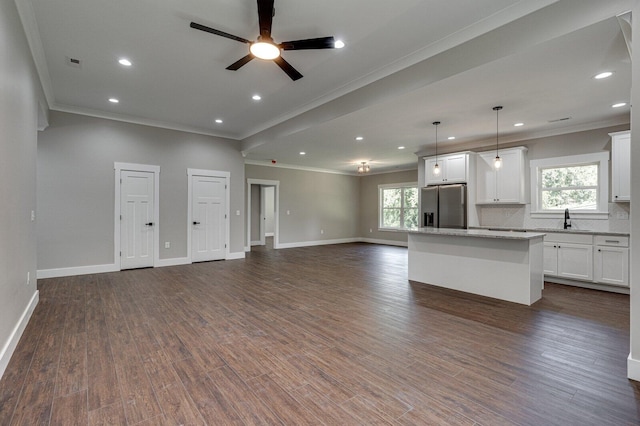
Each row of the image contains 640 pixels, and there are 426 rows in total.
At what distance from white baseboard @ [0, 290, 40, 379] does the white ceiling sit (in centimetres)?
288

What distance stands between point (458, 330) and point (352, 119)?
130 inches

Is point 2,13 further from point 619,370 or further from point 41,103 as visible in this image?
point 619,370

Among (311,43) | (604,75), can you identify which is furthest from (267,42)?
(604,75)

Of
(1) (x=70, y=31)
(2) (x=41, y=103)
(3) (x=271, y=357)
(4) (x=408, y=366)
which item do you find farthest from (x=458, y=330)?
(2) (x=41, y=103)

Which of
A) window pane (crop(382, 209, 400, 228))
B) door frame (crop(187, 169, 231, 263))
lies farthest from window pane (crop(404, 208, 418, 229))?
door frame (crop(187, 169, 231, 263))

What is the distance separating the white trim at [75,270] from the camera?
5.10 metres

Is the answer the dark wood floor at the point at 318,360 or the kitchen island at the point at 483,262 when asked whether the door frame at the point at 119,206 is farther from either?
the kitchen island at the point at 483,262

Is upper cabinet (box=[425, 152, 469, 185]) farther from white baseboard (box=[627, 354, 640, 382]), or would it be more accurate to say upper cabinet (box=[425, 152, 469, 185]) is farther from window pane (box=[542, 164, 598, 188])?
white baseboard (box=[627, 354, 640, 382])

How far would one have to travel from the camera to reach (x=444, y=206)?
662cm

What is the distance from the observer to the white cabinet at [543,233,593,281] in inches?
186

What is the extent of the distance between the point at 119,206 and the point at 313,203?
5.98 metres

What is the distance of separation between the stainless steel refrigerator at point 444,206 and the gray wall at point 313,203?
427 cm

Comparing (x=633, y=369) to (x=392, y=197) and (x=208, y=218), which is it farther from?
(x=392, y=197)

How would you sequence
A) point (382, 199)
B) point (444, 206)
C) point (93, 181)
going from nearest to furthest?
point (93, 181)
point (444, 206)
point (382, 199)
